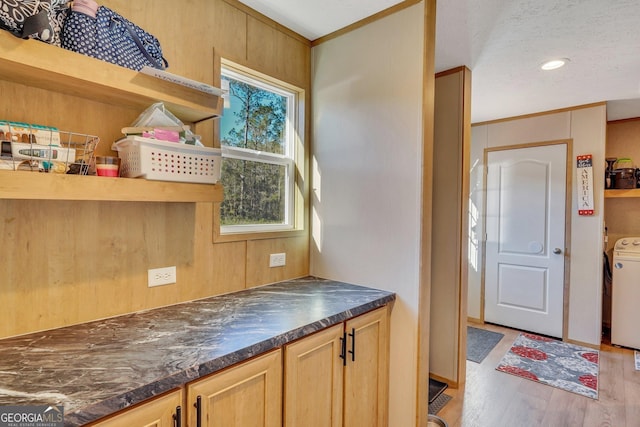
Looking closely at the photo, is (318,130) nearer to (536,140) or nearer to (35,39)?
(35,39)

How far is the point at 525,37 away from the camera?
6.86 ft

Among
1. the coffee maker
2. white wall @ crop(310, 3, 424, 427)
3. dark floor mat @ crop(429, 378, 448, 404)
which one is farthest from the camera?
the coffee maker

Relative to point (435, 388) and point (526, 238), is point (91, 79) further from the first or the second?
point (526, 238)

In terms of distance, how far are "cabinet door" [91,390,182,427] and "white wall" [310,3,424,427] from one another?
1.23 m

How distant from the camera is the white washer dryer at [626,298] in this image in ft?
10.5

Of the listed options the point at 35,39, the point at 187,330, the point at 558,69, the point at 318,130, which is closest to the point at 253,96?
the point at 318,130

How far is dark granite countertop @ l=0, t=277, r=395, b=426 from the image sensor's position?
2.81 feet

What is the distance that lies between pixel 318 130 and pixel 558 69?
1.97 meters

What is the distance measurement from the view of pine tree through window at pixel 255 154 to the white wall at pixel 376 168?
220 millimetres

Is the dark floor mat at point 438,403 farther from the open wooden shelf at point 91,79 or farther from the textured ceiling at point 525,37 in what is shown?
the textured ceiling at point 525,37

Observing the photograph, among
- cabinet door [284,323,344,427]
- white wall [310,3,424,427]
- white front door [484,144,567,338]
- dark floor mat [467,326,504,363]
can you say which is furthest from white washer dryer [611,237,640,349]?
cabinet door [284,323,344,427]

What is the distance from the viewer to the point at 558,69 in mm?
2549

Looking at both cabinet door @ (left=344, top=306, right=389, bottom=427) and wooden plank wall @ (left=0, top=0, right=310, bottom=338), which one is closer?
wooden plank wall @ (left=0, top=0, right=310, bottom=338)

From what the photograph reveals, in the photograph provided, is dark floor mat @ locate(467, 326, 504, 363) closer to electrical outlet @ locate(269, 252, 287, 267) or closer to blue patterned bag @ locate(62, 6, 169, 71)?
electrical outlet @ locate(269, 252, 287, 267)
